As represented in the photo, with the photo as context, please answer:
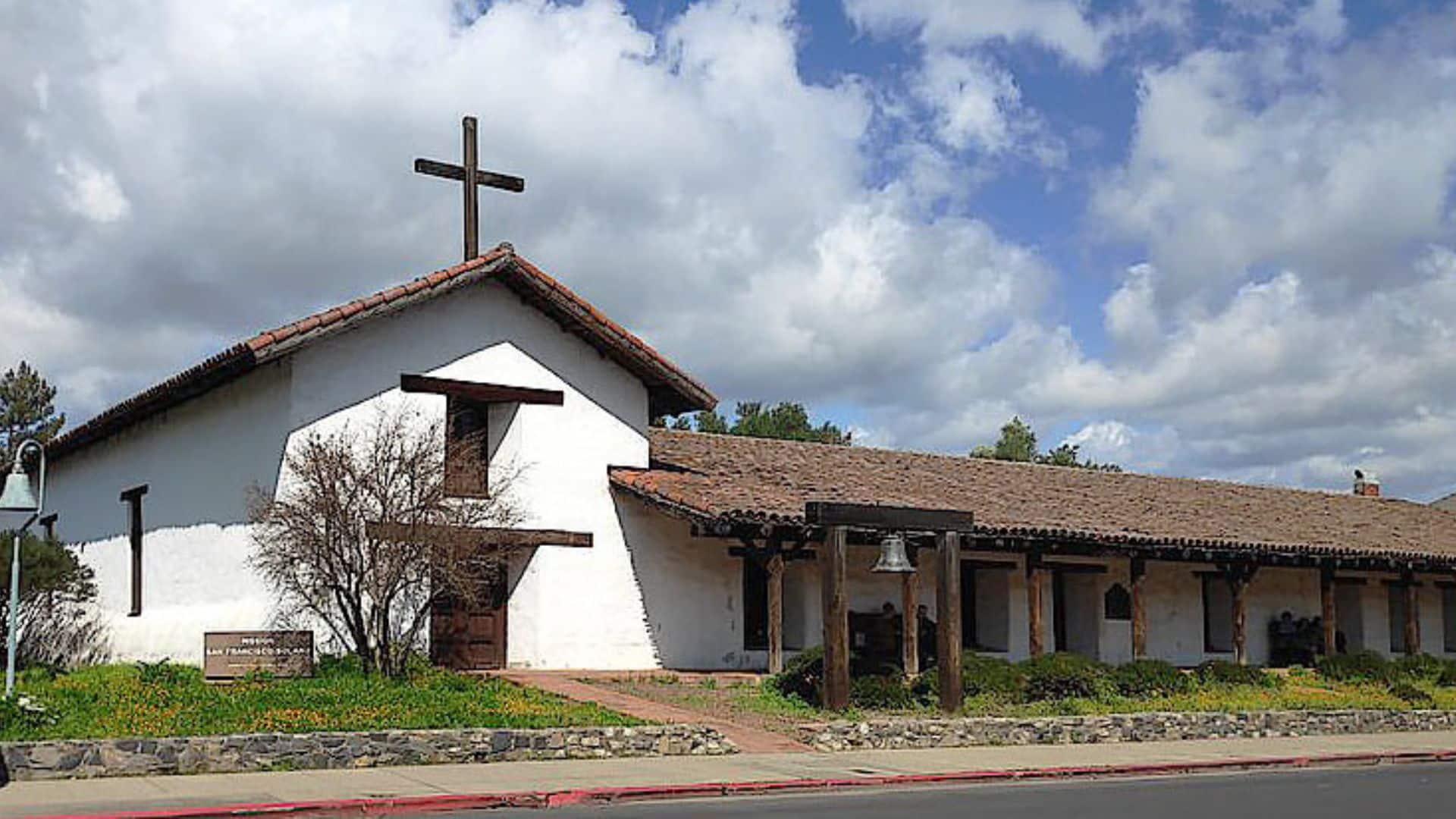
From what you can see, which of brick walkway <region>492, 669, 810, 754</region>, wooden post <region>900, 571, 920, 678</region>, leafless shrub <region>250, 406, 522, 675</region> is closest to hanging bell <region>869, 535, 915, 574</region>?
brick walkway <region>492, 669, 810, 754</region>

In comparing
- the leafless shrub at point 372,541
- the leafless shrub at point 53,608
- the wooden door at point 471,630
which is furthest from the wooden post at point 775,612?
the leafless shrub at point 53,608

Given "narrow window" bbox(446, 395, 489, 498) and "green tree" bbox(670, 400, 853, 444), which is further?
"green tree" bbox(670, 400, 853, 444)

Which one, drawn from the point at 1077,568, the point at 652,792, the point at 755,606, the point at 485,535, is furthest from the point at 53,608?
the point at 1077,568

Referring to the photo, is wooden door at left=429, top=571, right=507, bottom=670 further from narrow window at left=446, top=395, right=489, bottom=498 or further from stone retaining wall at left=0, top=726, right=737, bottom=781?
stone retaining wall at left=0, top=726, right=737, bottom=781

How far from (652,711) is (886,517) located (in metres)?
4.05

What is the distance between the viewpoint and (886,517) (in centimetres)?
2089

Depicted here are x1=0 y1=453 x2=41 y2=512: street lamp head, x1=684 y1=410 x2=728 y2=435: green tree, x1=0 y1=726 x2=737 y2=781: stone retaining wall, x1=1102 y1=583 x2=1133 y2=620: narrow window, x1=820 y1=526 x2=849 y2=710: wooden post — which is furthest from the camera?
x1=684 y1=410 x2=728 y2=435: green tree

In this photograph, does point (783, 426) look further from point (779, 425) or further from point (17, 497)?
point (17, 497)

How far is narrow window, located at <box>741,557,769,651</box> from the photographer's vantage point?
85.6 ft

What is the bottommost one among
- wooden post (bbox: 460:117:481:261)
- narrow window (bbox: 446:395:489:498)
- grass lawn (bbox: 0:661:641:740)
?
grass lawn (bbox: 0:661:641:740)

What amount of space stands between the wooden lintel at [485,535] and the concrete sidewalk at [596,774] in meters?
3.69

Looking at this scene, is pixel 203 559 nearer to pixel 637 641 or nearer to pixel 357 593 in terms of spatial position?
pixel 357 593

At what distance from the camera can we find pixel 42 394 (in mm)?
58906

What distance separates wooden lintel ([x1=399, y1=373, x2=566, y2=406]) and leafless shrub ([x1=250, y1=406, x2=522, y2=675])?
1.84m
